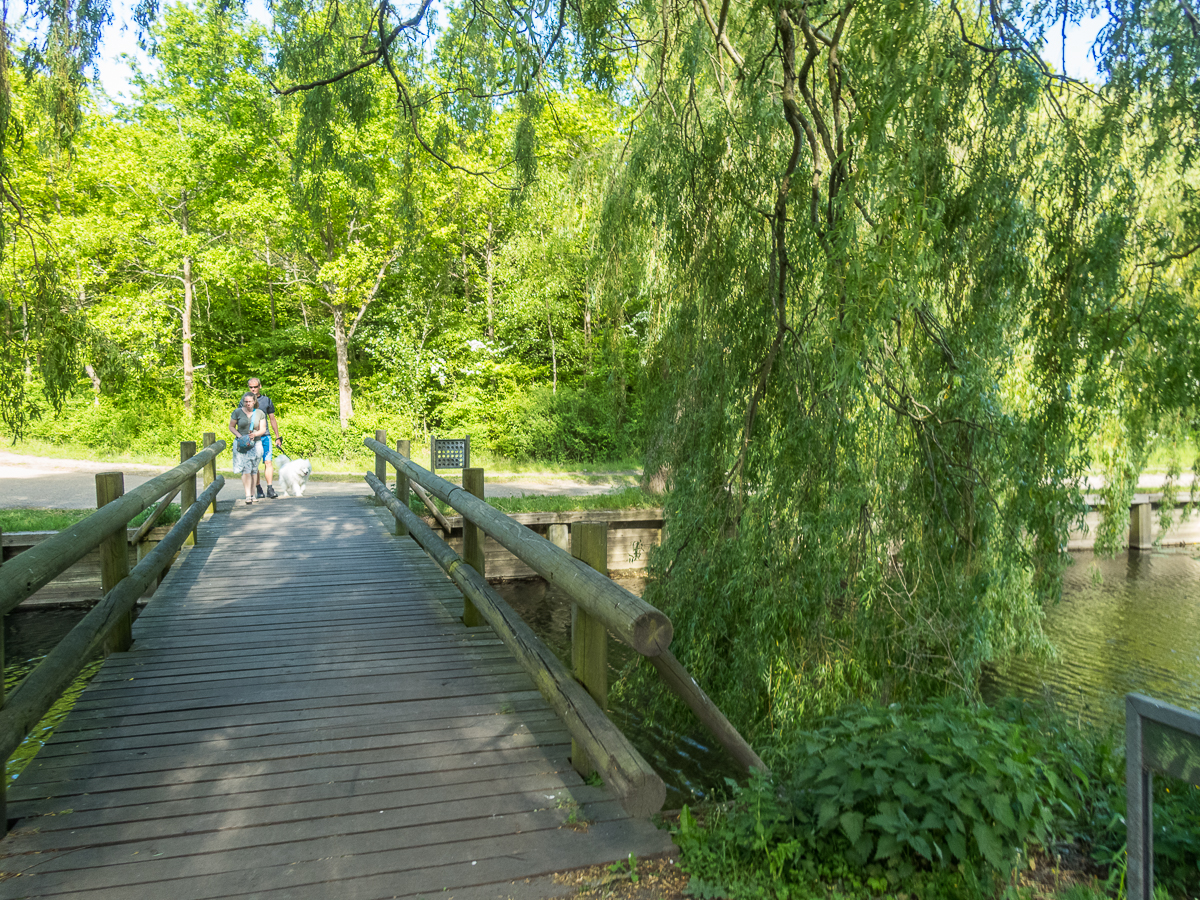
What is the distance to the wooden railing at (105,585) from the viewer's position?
2.95 meters

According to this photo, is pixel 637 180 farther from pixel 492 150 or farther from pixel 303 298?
pixel 303 298

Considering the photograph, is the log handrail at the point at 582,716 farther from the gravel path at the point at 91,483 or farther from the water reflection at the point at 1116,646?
the gravel path at the point at 91,483

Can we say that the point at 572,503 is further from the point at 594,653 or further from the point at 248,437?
the point at 594,653

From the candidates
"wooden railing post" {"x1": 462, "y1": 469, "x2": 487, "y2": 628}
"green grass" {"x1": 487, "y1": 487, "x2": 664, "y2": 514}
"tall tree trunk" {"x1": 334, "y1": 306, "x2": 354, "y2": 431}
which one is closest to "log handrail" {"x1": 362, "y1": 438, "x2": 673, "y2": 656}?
"wooden railing post" {"x1": 462, "y1": 469, "x2": 487, "y2": 628}

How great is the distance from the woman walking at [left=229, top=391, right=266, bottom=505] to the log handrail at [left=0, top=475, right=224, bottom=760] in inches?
197

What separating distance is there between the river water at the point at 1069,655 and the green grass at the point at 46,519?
1.00 meters

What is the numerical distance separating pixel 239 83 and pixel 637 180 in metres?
17.2

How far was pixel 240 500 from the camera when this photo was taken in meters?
10.8

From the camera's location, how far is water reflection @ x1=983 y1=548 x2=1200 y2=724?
759 cm

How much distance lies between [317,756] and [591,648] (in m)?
1.27

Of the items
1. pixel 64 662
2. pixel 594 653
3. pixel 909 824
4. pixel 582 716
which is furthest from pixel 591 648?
pixel 64 662

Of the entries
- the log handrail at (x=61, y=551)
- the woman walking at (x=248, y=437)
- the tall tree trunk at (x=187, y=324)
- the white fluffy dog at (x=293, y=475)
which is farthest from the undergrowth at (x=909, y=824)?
the tall tree trunk at (x=187, y=324)

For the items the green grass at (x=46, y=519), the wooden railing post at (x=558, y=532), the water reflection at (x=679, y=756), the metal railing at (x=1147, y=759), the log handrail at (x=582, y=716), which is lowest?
the water reflection at (x=679, y=756)

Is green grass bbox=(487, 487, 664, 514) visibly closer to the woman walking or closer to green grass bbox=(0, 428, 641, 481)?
the woman walking
